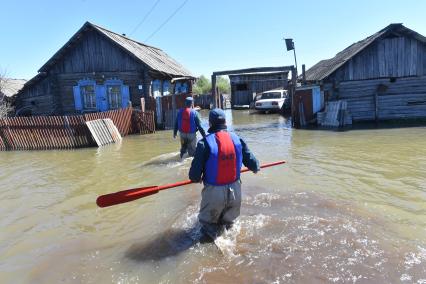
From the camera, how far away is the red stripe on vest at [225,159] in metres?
4.73

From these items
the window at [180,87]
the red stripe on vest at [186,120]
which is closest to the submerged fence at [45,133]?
the red stripe on vest at [186,120]

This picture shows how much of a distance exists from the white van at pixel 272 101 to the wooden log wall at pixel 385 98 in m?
7.96

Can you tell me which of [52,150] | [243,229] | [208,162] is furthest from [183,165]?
[52,150]

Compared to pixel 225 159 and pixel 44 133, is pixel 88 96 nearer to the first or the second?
pixel 44 133

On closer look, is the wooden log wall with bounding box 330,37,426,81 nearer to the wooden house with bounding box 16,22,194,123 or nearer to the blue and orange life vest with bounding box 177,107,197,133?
the wooden house with bounding box 16,22,194,123

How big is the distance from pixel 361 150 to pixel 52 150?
10581mm

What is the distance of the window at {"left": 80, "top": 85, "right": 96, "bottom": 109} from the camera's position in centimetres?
2086

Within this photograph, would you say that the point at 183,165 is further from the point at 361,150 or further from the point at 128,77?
the point at 128,77

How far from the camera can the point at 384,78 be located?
1802 centimetres

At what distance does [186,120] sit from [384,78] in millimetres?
12200

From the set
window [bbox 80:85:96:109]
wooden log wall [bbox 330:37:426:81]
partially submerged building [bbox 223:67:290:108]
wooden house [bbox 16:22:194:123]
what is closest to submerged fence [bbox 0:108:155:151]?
wooden house [bbox 16:22:194:123]

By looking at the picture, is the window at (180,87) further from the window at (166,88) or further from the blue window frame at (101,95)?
the blue window frame at (101,95)

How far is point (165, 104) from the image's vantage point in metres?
18.7

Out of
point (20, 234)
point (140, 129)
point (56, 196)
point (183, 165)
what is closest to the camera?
point (20, 234)
